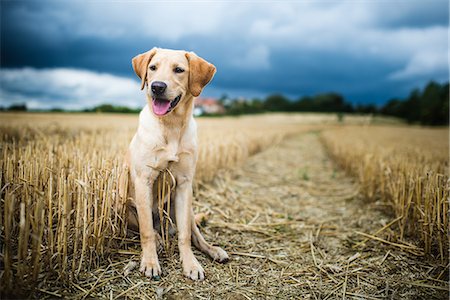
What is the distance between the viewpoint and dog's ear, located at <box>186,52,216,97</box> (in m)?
3.30

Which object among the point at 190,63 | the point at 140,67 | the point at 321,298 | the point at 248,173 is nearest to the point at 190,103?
the point at 190,63

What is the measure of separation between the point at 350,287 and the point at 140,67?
3.26 meters

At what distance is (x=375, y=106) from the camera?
71000 millimetres

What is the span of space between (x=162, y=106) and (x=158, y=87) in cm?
20

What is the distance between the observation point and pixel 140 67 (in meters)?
3.46

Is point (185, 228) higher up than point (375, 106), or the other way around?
point (375, 106)

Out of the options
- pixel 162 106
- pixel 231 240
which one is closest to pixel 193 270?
pixel 231 240

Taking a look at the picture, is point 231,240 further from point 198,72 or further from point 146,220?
point 198,72

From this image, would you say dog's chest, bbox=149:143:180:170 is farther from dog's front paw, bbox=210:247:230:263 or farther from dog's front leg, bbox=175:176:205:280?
dog's front paw, bbox=210:247:230:263

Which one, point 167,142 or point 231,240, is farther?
point 231,240

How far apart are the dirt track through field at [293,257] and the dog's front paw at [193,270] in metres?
0.06

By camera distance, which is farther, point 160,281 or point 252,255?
point 252,255

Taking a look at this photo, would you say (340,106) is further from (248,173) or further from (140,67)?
(140,67)

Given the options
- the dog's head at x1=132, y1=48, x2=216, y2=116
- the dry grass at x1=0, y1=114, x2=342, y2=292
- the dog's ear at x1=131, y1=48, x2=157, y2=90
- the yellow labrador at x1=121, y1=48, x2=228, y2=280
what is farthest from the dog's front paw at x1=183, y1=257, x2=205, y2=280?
the dog's ear at x1=131, y1=48, x2=157, y2=90
